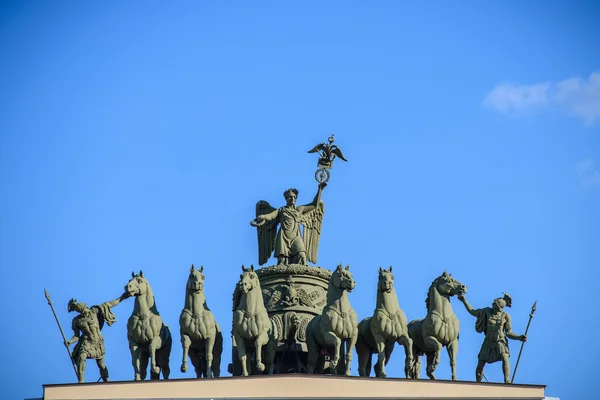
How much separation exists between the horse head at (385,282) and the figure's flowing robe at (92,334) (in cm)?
602

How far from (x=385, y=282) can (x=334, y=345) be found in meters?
1.76

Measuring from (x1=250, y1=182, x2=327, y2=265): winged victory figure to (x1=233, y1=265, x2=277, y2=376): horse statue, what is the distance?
419 centimetres

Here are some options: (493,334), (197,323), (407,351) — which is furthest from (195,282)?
(493,334)

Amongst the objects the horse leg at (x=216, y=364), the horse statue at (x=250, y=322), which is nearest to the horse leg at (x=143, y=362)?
the horse leg at (x=216, y=364)

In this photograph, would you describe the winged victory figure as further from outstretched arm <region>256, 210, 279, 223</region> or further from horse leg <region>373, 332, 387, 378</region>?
horse leg <region>373, 332, 387, 378</region>

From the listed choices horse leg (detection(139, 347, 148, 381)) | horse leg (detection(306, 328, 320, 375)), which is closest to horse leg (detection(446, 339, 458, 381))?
horse leg (detection(306, 328, 320, 375))

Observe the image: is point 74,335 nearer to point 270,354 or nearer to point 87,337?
point 87,337

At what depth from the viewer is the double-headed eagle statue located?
210 feet

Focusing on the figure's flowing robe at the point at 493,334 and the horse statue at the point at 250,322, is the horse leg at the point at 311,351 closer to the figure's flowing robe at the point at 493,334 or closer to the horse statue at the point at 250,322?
the horse statue at the point at 250,322

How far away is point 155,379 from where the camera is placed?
194 ft

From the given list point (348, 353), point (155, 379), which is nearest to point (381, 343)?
point (348, 353)

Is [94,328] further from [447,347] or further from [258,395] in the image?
[447,347]

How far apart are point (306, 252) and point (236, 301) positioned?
10.00ft

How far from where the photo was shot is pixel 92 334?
59.8 metres
